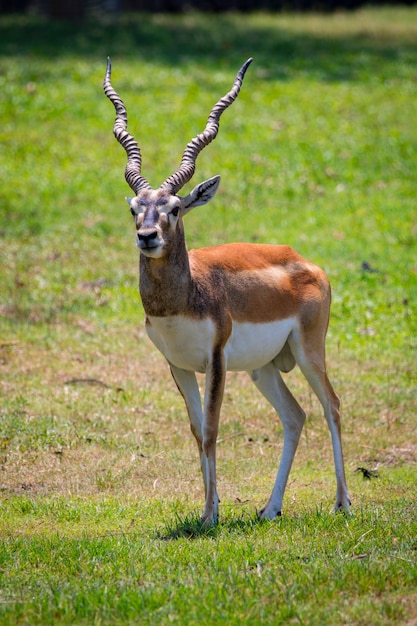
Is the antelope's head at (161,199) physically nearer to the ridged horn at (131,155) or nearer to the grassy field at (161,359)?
the ridged horn at (131,155)

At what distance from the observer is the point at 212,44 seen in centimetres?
2489

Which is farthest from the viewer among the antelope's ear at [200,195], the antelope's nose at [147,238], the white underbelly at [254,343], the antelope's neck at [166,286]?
the white underbelly at [254,343]

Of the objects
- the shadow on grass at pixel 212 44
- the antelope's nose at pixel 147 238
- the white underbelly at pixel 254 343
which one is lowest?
the white underbelly at pixel 254 343

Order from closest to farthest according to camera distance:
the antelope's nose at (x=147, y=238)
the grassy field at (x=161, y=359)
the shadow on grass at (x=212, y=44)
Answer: the grassy field at (x=161, y=359) < the antelope's nose at (x=147, y=238) < the shadow on grass at (x=212, y=44)

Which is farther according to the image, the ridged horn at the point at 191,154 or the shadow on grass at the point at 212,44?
the shadow on grass at the point at 212,44

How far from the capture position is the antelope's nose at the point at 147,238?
20.9 ft

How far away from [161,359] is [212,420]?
4.10 m

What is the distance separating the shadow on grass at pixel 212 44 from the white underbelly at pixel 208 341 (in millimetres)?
15417

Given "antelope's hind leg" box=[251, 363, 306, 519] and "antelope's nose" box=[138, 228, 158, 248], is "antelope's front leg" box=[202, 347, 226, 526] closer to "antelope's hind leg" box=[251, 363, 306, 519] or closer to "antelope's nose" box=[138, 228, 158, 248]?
"antelope's hind leg" box=[251, 363, 306, 519]

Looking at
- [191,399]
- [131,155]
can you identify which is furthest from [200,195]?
[191,399]

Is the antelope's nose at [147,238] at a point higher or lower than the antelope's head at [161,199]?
lower

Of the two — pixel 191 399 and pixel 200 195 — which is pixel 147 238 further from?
pixel 191 399

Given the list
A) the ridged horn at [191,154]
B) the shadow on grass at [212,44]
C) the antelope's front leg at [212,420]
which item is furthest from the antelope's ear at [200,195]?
the shadow on grass at [212,44]

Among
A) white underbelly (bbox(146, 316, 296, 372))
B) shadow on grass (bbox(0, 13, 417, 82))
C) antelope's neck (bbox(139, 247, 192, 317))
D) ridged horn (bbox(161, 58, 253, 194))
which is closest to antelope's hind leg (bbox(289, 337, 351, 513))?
white underbelly (bbox(146, 316, 296, 372))
